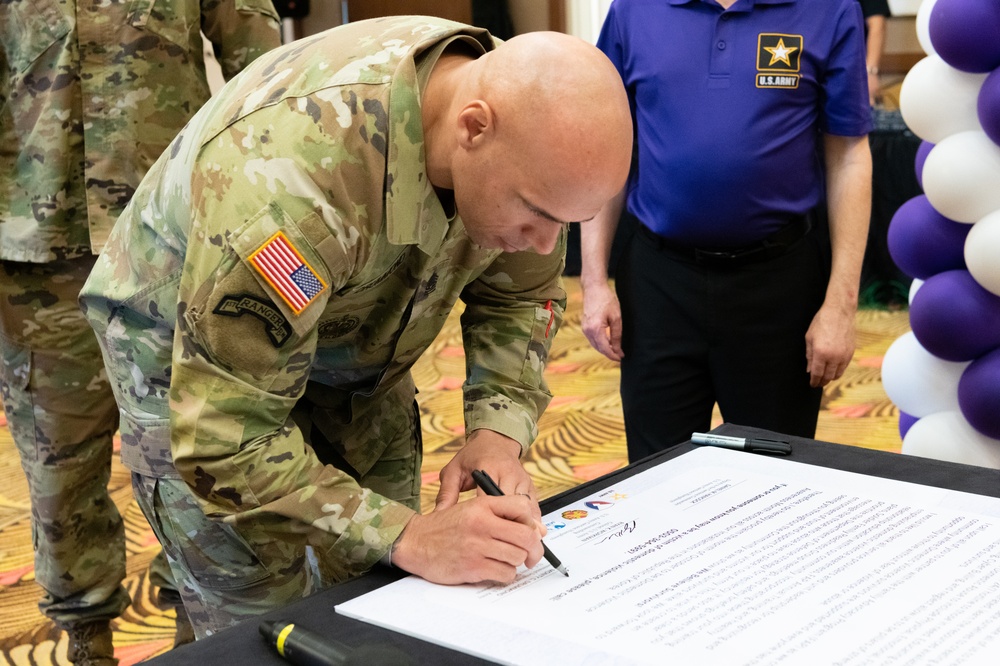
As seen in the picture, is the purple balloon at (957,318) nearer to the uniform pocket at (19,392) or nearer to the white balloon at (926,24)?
the white balloon at (926,24)

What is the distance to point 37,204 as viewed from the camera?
168 centimetres

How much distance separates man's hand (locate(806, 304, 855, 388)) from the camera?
5.27 feet

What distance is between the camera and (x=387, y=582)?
890 mm

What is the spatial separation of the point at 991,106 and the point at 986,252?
23 centimetres

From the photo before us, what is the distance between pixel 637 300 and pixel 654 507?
77 cm

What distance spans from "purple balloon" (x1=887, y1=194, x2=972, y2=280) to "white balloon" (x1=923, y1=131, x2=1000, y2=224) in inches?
1.6

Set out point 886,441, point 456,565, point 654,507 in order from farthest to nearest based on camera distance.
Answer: point 886,441 → point 654,507 → point 456,565

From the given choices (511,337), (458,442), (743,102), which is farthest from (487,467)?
(458,442)

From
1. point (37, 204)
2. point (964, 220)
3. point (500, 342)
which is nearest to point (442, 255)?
point (500, 342)

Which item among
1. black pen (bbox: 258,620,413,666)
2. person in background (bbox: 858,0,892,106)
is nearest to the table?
black pen (bbox: 258,620,413,666)

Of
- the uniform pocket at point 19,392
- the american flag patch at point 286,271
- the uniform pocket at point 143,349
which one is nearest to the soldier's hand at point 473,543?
the american flag patch at point 286,271

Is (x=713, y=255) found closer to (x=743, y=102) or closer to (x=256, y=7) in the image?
(x=743, y=102)

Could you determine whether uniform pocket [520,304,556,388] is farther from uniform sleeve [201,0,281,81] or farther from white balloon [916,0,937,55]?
white balloon [916,0,937,55]

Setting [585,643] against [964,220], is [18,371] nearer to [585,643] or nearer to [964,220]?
[585,643]
